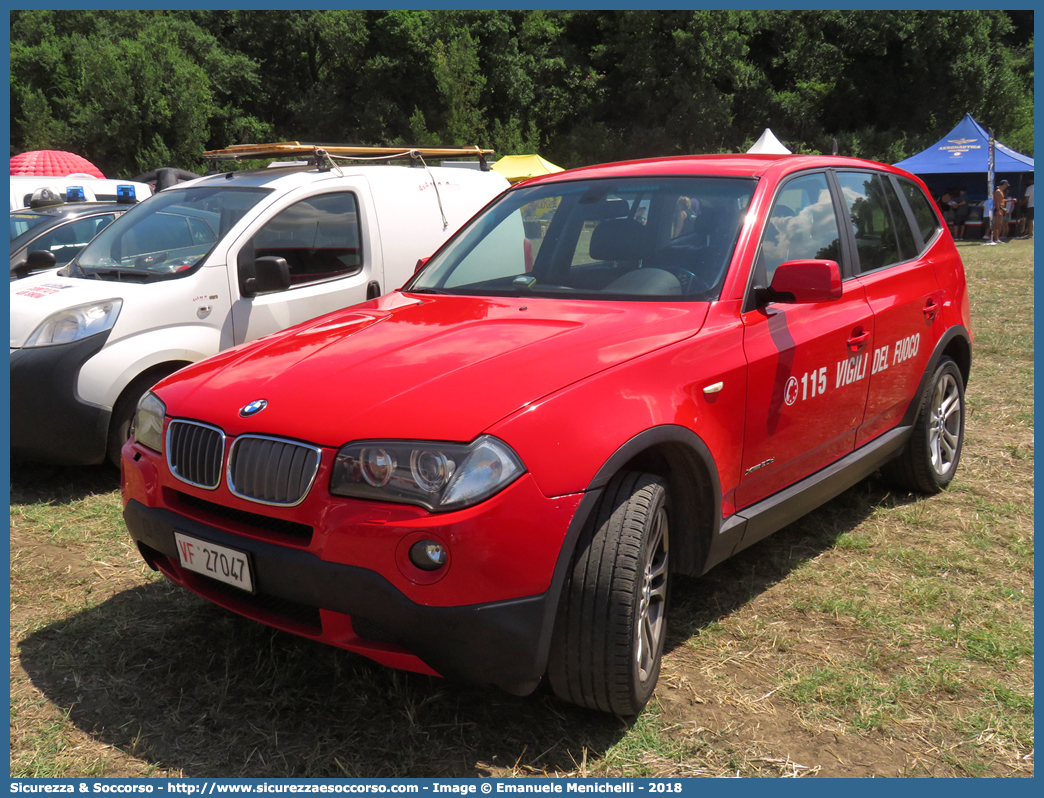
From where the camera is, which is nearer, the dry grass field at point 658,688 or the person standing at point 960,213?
the dry grass field at point 658,688

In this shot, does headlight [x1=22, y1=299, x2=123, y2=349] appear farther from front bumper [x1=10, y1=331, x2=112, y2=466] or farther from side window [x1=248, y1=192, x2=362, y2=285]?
side window [x1=248, y1=192, x2=362, y2=285]

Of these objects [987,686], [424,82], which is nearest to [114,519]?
[987,686]

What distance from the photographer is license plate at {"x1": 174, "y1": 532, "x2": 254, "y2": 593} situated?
8.25ft

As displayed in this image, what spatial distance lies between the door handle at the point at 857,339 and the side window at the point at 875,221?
0.37 meters

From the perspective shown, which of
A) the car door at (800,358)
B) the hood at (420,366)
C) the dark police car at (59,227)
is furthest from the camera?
the dark police car at (59,227)

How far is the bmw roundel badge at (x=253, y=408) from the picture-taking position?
8.54 feet

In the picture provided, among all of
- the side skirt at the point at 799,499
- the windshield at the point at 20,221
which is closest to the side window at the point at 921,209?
the side skirt at the point at 799,499

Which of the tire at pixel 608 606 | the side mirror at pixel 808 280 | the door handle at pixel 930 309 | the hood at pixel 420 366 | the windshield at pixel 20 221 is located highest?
the windshield at pixel 20 221

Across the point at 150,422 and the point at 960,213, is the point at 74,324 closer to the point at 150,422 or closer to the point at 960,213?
the point at 150,422

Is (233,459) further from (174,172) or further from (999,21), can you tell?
(999,21)

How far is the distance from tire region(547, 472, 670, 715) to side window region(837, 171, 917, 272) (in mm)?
2101

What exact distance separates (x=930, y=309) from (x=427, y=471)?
3.20 m

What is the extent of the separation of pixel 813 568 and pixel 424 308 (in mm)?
2062

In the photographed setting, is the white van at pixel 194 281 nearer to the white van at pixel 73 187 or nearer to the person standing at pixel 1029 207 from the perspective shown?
the white van at pixel 73 187
